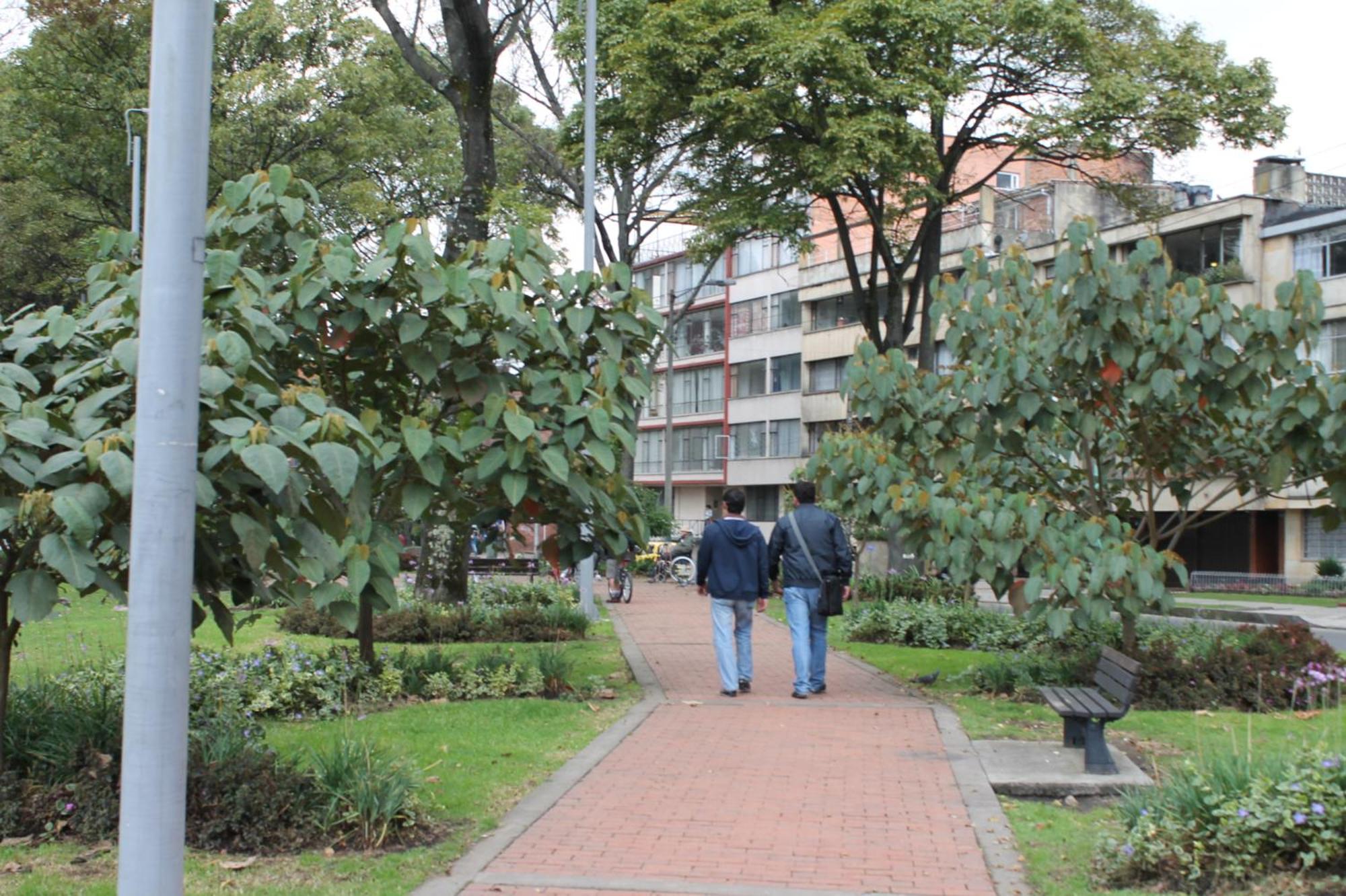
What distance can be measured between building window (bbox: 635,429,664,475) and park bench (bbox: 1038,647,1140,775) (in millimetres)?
66826

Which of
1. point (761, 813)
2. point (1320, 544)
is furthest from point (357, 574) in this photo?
point (1320, 544)

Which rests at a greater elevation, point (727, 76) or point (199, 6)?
point (727, 76)

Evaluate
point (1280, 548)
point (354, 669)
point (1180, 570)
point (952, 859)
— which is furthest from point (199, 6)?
point (1280, 548)

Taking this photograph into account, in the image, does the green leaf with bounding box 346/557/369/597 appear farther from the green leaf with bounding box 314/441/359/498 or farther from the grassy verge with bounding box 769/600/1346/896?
the grassy verge with bounding box 769/600/1346/896

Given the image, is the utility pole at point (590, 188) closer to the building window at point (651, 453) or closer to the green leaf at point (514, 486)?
the green leaf at point (514, 486)

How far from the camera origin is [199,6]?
13.1 feet

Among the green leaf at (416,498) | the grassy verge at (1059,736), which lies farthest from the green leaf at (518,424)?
the grassy verge at (1059,736)

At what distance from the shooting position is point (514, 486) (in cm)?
888

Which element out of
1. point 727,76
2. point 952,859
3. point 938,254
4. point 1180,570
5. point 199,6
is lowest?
point 952,859

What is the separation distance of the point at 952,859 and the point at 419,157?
28.9 metres

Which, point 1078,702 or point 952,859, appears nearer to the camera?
point 952,859

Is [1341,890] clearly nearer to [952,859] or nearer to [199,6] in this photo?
[952,859]

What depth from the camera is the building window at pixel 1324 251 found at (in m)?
37.4

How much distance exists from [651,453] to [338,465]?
73.4m
